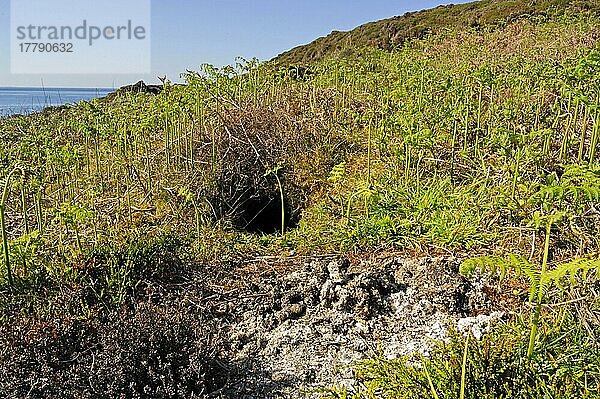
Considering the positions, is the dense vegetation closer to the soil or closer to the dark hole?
the dark hole

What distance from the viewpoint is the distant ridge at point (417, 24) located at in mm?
16859

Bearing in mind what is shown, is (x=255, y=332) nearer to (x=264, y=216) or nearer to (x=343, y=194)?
(x=343, y=194)

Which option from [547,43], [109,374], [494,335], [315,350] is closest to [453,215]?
[494,335]

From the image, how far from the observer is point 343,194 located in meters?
4.32

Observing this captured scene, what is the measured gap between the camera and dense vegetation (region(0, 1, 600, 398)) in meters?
2.14

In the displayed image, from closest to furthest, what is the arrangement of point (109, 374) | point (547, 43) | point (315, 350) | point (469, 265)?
point (469, 265) < point (109, 374) < point (315, 350) < point (547, 43)

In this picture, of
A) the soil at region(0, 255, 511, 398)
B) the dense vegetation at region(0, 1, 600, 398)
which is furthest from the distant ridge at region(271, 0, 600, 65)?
the soil at region(0, 255, 511, 398)

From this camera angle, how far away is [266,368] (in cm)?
238

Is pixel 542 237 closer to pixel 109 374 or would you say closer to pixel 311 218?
pixel 311 218

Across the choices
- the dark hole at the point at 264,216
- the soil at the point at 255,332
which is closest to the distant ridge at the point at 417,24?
the dark hole at the point at 264,216

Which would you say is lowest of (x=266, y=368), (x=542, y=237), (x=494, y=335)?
(x=266, y=368)

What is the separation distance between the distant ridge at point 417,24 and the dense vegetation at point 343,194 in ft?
37.5

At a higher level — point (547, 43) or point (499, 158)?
point (547, 43)

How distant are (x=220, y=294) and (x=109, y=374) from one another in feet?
3.07
